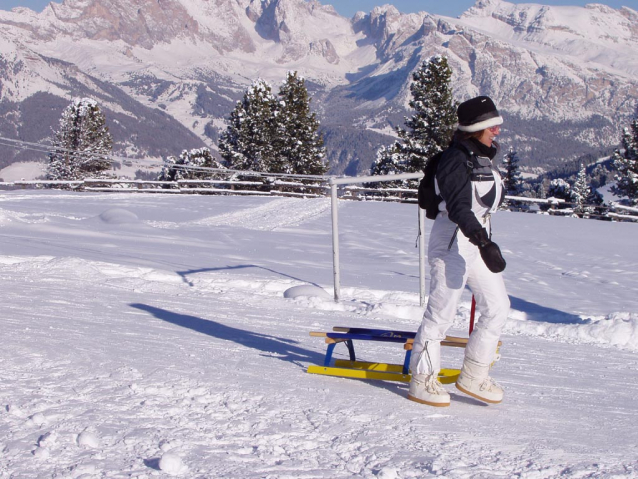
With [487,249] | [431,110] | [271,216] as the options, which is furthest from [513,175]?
[487,249]

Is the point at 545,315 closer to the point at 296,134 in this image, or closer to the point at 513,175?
the point at 296,134

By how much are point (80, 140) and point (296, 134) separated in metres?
16.4

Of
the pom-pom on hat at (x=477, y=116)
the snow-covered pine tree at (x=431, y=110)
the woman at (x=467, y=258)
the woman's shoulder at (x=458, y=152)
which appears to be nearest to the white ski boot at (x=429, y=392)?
the woman at (x=467, y=258)

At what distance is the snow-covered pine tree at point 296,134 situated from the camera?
→ 4609 cm

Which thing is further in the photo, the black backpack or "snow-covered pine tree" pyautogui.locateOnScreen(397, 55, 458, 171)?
"snow-covered pine tree" pyautogui.locateOnScreen(397, 55, 458, 171)

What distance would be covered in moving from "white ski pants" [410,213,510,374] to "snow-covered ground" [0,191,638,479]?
0.33 m

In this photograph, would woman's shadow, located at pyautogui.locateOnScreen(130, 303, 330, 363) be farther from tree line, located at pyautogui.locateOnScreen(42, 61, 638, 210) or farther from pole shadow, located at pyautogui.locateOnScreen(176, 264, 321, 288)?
tree line, located at pyautogui.locateOnScreen(42, 61, 638, 210)

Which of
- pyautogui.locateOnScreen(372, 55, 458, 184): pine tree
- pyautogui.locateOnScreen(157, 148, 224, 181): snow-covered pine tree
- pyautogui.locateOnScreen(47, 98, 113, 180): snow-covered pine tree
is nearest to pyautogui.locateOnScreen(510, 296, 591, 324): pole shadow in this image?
pyautogui.locateOnScreen(372, 55, 458, 184): pine tree

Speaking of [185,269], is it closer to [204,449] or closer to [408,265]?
[408,265]

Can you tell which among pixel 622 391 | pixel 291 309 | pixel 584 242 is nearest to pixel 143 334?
pixel 291 309

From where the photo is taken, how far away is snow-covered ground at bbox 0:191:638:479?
3.28 meters

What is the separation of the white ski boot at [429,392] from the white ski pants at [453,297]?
42 mm

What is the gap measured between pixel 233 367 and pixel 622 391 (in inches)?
112

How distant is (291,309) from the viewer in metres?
8.30
